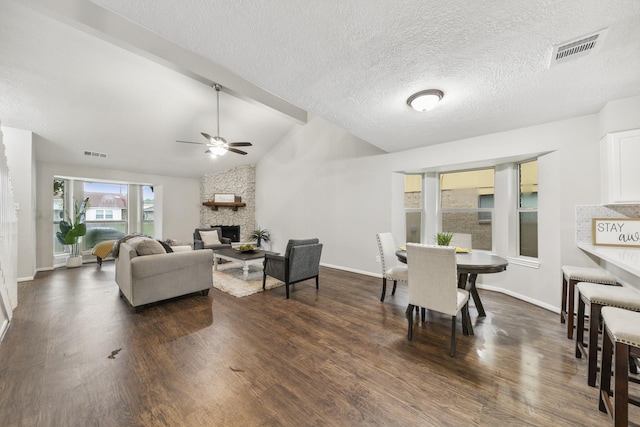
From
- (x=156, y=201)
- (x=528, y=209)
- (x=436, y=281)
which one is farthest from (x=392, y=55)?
(x=156, y=201)

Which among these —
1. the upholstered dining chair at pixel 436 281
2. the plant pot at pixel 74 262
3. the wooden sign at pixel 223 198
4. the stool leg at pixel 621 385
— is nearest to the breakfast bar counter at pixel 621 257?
the stool leg at pixel 621 385

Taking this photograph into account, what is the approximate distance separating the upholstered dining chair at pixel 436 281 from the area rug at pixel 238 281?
7.96 feet

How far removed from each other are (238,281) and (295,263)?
1.36 meters

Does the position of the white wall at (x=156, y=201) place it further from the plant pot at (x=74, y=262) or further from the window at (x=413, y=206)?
the window at (x=413, y=206)

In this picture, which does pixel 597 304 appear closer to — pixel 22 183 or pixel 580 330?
pixel 580 330

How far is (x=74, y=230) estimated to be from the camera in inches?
199

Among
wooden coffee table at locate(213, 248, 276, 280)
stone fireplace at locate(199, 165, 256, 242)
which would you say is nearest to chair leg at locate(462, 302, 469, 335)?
wooden coffee table at locate(213, 248, 276, 280)

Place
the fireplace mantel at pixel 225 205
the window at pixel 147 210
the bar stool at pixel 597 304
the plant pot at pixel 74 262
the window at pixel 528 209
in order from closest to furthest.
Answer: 1. the bar stool at pixel 597 304
2. the window at pixel 528 209
3. the plant pot at pixel 74 262
4. the window at pixel 147 210
5. the fireplace mantel at pixel 225 205

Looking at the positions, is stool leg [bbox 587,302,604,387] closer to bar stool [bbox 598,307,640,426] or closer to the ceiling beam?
bar stool [bbox 598,307,640,426]

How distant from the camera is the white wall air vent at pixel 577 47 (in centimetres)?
160

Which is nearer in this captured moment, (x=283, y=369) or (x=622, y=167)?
(x=283, y=369)

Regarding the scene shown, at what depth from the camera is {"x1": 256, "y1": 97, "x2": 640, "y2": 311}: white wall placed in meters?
2.75

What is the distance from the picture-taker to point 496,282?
359cm

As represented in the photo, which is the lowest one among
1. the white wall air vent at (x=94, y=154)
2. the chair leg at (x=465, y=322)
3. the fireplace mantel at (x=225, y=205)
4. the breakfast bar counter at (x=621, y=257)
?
the chair leg at (x=465, y=322)
